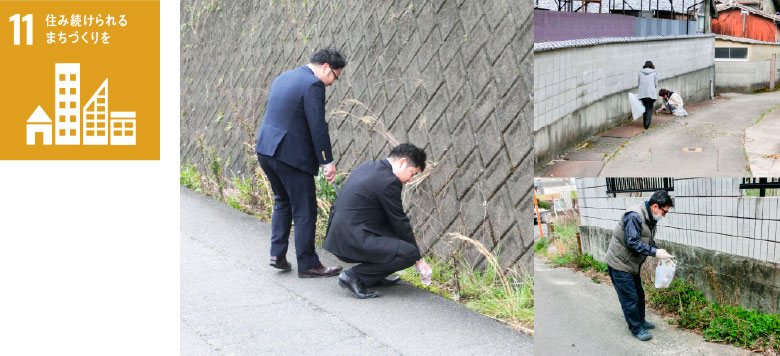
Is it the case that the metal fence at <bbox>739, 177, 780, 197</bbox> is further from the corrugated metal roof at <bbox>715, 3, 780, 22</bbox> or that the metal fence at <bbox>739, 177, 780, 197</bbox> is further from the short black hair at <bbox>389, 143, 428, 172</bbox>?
the short black hair at <bbox>389, 143, 428, 172</bbox>

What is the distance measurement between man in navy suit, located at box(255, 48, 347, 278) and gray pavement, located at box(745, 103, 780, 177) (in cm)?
321

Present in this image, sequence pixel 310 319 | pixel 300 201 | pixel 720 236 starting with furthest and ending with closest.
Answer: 1. pixel 300 201
2. pixel 310 319
3. pixel 720 236

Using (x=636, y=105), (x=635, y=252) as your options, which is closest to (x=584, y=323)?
(x=635, y=252)

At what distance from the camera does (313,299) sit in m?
5.65

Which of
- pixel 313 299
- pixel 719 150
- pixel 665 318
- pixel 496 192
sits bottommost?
pixel 313 299

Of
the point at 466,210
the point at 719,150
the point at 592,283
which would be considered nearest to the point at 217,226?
the point at 466,210

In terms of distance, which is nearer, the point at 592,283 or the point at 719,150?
the point at 719,150

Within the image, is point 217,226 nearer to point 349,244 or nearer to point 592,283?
point 349,244

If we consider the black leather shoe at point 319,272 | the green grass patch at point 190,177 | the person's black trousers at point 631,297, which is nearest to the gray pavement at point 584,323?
the person's black trousers at point 631,297

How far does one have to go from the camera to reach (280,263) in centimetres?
628

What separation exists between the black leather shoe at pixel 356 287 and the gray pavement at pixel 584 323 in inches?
83.6

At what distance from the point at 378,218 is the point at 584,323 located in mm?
2270

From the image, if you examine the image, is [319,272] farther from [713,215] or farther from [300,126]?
[713,215]

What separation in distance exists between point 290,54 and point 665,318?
5696 mm
